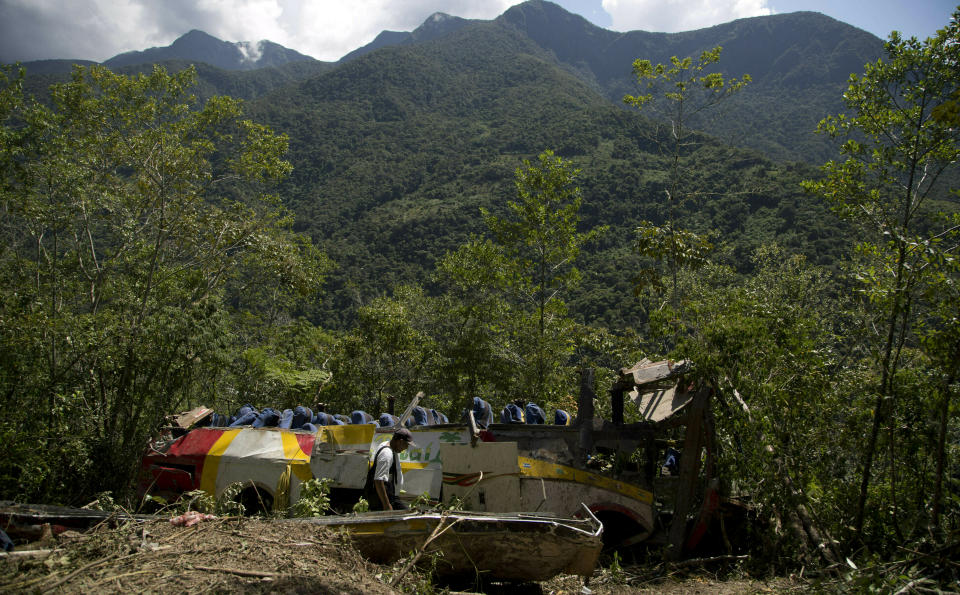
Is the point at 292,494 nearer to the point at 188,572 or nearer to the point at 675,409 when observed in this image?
the point at 188,572

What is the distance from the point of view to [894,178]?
7.84m

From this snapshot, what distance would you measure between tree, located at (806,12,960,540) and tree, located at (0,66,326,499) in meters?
10.2

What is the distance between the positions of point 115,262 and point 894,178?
53.9 ft

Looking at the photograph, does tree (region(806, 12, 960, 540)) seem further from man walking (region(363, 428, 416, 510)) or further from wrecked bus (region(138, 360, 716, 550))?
man walking (region(363, 428, 416, 510))

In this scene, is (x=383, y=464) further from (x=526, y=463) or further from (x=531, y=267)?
(x=531, y=267)

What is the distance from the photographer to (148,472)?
8641mm

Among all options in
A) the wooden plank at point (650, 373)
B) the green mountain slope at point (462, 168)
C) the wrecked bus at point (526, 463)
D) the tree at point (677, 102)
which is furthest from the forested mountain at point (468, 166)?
the wrecked bus at point (526, 463)

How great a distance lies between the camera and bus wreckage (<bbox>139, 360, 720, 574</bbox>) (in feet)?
21.6

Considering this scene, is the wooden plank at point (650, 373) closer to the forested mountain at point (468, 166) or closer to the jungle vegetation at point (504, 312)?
the jungle vegetation at point (504, 312)

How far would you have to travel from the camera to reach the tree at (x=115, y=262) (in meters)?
10.0

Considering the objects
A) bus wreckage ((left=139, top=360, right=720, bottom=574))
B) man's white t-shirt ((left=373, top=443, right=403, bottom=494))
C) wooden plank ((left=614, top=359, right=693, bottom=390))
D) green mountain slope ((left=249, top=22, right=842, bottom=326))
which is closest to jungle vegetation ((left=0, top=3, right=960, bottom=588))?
wooden plank ((left=614, top=359, right=693, bottom=390))

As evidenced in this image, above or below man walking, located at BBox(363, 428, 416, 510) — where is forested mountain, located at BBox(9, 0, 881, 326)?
above

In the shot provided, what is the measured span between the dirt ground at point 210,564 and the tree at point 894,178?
2.77m

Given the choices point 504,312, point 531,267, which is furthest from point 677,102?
point 504,312
